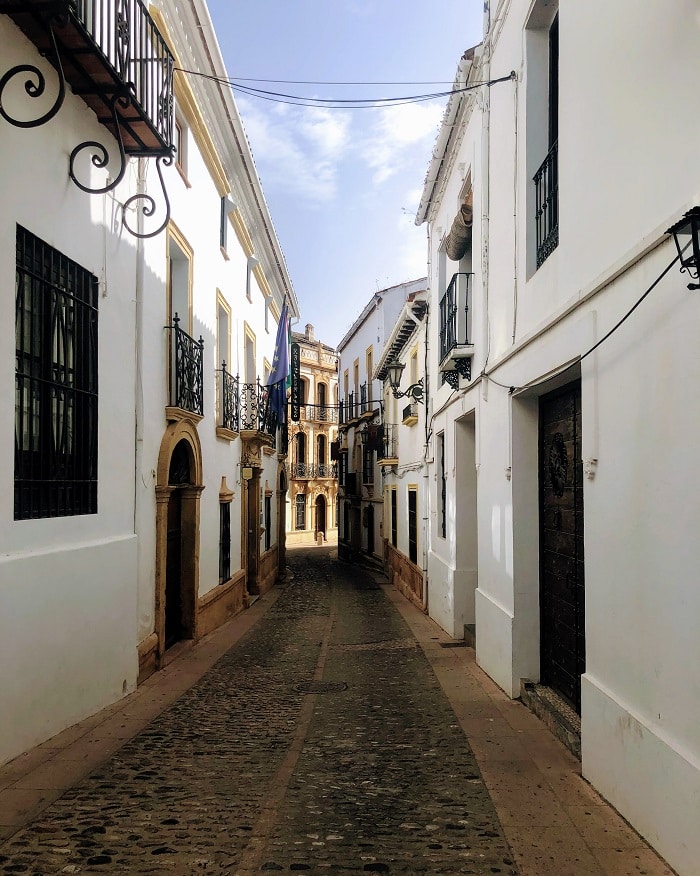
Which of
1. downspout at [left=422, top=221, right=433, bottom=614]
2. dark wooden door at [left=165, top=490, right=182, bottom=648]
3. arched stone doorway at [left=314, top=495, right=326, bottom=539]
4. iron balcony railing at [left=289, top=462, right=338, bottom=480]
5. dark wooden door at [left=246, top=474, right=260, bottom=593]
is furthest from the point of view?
arched stone doorway at [left=314, top=495, right=326, bottom=539]

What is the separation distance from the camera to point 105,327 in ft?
21.6

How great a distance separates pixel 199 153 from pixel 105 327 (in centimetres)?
478

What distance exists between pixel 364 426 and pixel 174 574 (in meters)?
19.8

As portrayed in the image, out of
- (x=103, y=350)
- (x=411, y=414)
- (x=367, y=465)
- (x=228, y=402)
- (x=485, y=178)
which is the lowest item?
(x=367, y=465)

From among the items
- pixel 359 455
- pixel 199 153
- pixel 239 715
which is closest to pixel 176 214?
pixel 199 153

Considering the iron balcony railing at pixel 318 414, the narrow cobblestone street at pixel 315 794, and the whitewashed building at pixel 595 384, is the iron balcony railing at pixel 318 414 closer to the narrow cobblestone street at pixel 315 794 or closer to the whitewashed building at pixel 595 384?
the whitewashed building at pixel 595 384

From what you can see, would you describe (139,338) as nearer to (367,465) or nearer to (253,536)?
(253,536)

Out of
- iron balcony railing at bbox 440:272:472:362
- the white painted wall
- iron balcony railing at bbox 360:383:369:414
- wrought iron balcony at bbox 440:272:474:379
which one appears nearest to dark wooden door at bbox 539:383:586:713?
wrought iron balcony at bbox 440:272:474:379

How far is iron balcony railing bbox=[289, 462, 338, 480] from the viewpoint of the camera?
4338 cm

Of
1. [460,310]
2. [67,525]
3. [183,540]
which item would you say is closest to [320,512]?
[183,540]

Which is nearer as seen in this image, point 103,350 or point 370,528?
point 103,350

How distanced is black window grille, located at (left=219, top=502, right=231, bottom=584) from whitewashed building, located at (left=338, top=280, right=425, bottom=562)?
1015cm

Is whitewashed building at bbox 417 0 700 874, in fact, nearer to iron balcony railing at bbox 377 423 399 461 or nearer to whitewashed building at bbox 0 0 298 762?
whitewashed building at bbox 0 0 298 762

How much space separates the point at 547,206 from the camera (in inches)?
239
